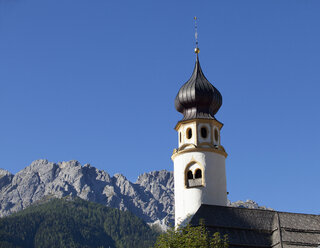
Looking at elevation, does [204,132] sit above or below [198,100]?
below

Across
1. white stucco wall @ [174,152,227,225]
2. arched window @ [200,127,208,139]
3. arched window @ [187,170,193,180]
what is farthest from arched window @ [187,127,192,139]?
arched window @ [187,170,193,180]

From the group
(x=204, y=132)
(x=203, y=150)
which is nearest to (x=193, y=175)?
(x=203, y=150)

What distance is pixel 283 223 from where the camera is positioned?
39281 mm

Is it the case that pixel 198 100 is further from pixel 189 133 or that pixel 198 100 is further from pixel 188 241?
pixel 188 241

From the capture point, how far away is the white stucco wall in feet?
141

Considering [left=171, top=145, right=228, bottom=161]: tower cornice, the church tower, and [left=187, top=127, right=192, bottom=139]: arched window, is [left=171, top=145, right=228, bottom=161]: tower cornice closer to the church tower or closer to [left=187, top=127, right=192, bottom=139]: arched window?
the church tower

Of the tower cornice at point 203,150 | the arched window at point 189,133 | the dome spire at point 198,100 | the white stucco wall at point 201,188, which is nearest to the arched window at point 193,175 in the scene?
the white stucco wall at point 201,188

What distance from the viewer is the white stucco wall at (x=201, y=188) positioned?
43097mm

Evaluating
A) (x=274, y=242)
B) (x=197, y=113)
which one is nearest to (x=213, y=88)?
(x=197, y=113)

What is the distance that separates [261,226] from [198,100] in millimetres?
12020

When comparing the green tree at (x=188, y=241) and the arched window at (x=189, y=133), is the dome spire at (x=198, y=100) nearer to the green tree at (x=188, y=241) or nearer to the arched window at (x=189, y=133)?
the arched window at (x=189, y=133)

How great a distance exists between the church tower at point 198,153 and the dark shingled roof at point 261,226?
321cm

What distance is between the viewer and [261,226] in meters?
39.6

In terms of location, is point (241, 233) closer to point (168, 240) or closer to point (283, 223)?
point (283, 223)
